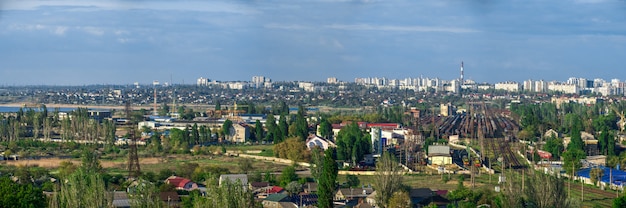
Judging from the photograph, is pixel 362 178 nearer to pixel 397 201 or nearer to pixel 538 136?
pixel 397 201

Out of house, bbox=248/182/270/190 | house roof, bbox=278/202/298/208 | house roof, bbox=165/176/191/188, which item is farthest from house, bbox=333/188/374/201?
house roof, bbox=165/176/191/188

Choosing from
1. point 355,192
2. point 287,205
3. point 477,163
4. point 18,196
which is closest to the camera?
point 18,196

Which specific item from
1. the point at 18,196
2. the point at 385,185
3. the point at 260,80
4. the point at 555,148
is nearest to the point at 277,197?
the point at 385,185

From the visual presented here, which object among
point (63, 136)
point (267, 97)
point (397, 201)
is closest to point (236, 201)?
point (397, 201)

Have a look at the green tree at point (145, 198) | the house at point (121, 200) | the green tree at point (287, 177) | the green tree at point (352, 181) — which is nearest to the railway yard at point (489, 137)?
the green tree at point (352, 181)

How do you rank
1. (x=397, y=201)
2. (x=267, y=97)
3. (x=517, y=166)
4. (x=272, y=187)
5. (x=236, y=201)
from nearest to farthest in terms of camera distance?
(x=236, y=201)
(x=397, y=201)
(x=272, y=187)
(x=517, y=166)
(x=267, y=97)

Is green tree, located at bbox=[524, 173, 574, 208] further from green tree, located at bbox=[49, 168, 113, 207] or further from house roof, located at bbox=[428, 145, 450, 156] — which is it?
house roof, located at bbox=[428, 145, 450, 156]

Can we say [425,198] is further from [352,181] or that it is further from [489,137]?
[489,137]
